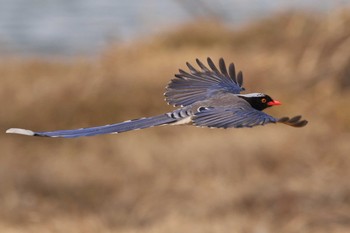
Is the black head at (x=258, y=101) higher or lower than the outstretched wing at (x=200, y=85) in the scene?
lower

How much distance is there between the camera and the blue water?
1017cm

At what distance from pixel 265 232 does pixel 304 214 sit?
408 mm

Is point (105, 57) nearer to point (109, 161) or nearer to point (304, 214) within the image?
point (109, 161)

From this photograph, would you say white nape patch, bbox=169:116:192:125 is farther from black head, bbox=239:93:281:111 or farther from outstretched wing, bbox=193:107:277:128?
black head, bbox=239:93:281:111

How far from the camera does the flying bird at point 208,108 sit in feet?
11.3

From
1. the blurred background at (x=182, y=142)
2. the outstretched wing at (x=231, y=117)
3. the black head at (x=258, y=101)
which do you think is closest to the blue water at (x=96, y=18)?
the blurred background at (x=182, y=142)

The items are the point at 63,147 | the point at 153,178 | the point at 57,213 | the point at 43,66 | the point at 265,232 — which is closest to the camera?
the point at 265,232

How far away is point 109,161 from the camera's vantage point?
23.9 feet

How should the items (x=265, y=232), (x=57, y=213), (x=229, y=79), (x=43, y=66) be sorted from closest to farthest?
(x=229, y=79) → (x=265, y=232) → (x=57, y=213) → (x=43, y=66)

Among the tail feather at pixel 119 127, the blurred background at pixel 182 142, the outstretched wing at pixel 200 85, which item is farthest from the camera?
the blurred background at pixel 182 142

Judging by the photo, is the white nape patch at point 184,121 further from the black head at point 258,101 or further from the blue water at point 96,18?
the blue water at point 96,18

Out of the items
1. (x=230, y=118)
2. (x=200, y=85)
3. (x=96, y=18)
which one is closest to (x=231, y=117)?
(x=230, y=118)

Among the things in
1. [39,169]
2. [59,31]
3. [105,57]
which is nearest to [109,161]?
[39,169]

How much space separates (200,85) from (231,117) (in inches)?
24.6
